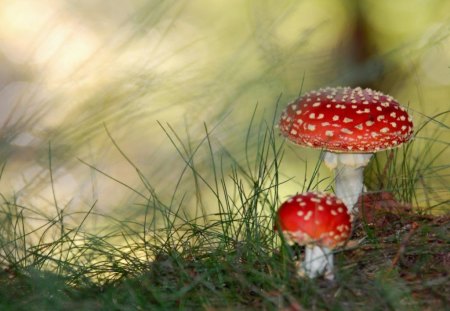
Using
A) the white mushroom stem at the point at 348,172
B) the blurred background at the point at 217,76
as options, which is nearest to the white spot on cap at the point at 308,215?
the white mushroom stem at the point at 348,172

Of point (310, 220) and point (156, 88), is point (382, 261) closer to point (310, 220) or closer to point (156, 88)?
point (310, 220)

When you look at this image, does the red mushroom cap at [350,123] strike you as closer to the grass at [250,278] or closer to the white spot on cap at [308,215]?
the grass at [250,278]

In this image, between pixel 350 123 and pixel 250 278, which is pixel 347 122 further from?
pixel 250 278

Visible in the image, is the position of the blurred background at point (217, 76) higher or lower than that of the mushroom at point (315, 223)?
higher

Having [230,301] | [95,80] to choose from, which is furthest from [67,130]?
[95,80]

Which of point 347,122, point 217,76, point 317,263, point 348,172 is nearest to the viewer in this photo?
point 317,263

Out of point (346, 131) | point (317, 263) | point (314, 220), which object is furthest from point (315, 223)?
point (346, 131)

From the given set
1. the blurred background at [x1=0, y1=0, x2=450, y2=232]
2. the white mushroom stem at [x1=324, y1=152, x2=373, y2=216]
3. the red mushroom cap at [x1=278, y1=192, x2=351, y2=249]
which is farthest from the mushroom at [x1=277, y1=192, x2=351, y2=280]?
the blurred background at [x1=0, y1=0, x2=450, y2=232]
